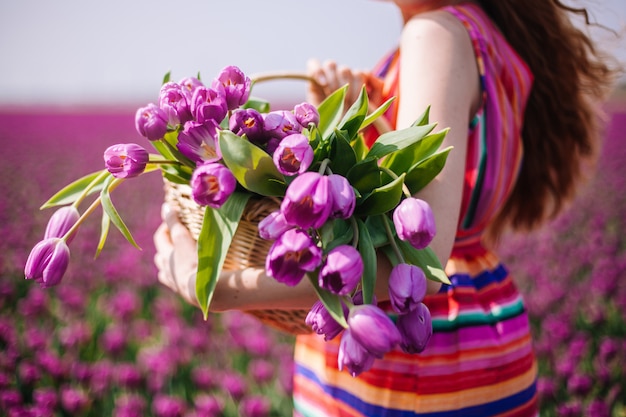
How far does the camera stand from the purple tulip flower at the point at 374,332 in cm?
53

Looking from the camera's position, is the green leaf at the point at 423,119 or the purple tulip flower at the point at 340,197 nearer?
the purple tulip flower at the point at 340,197

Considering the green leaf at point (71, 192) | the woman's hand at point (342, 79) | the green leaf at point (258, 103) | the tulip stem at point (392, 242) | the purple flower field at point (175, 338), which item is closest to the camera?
the tulip stem at point (392, 242)

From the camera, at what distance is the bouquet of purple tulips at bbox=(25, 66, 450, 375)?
0.55 m

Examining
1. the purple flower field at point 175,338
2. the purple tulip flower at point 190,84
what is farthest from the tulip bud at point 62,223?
the purple flower field at point 175,338

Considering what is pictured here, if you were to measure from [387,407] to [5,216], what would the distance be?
3744 mm

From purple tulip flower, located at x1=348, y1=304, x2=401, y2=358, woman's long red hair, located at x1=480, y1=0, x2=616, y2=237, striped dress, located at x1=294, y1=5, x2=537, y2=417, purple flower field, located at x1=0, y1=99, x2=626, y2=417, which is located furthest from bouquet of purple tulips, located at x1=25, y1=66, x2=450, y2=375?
purple flower field, located at x1=0, y1=99, x2=626, y2=417

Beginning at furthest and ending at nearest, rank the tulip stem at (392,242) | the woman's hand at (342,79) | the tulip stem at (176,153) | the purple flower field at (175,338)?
the purple flower field at (175,338), the woman's hand at (342,79), the tulip stem at (176,153), the tulip stem at (392,242)

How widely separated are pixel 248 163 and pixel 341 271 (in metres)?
0.17

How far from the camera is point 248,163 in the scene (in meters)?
0.62

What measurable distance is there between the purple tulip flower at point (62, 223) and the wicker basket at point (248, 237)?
0.17 meters

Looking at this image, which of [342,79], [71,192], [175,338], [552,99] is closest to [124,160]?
[71,192]

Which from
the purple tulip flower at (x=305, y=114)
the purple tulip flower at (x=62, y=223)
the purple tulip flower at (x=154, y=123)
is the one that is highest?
the purple tulip flower at (x=154, y=123)

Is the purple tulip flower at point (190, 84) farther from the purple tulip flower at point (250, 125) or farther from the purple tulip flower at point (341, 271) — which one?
the purple tulip flower at point (341, 271)

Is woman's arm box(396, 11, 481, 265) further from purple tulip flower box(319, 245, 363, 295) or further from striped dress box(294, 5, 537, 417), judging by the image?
purple tulip flower box(319, 245, 363, 295)
